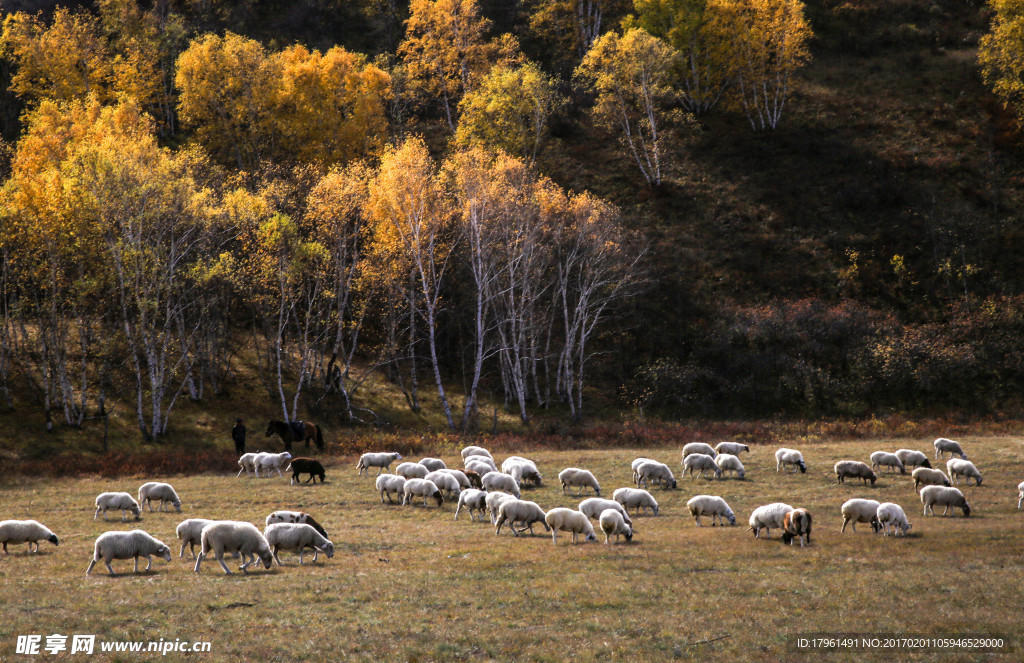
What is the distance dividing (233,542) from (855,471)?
2101cm

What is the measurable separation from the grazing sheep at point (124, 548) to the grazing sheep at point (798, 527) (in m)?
14.5

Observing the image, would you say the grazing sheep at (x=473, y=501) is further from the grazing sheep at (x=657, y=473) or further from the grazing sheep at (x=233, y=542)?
the grazing sheep at (x=233, y=542)

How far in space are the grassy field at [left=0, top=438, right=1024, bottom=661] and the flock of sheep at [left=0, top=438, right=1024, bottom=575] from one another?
1.61ft

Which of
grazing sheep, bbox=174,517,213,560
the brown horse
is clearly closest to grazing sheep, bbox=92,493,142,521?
grazing sheep, bbox=174,517,213,560

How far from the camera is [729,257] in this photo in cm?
6250

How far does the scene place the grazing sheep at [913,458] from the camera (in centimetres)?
2948

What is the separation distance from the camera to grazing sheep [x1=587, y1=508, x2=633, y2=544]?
766 inches

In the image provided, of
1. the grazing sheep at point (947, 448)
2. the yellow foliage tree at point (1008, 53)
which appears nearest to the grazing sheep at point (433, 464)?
the grazing sheep at point (947, 448)

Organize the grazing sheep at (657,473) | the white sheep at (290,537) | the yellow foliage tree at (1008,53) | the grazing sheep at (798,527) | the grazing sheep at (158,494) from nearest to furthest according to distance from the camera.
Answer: the white sheep at (290,537), the grazing sheep at (798,527), the grazing sheep at (158,494), the grazing sheep at (657,473), the yellow foliage tree at (1008,53)

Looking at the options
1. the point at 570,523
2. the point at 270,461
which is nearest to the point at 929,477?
the point at 570,523

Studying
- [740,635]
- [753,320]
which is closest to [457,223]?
[753,320]

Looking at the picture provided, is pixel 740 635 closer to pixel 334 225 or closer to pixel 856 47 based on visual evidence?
pixel 334 225

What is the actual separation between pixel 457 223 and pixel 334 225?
26.3 feet

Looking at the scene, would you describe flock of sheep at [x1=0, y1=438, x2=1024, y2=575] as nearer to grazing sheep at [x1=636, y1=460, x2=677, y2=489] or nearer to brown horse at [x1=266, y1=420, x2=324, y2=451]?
grazing sheep at [x1=636, y1=460, x2=677, y2=489]
